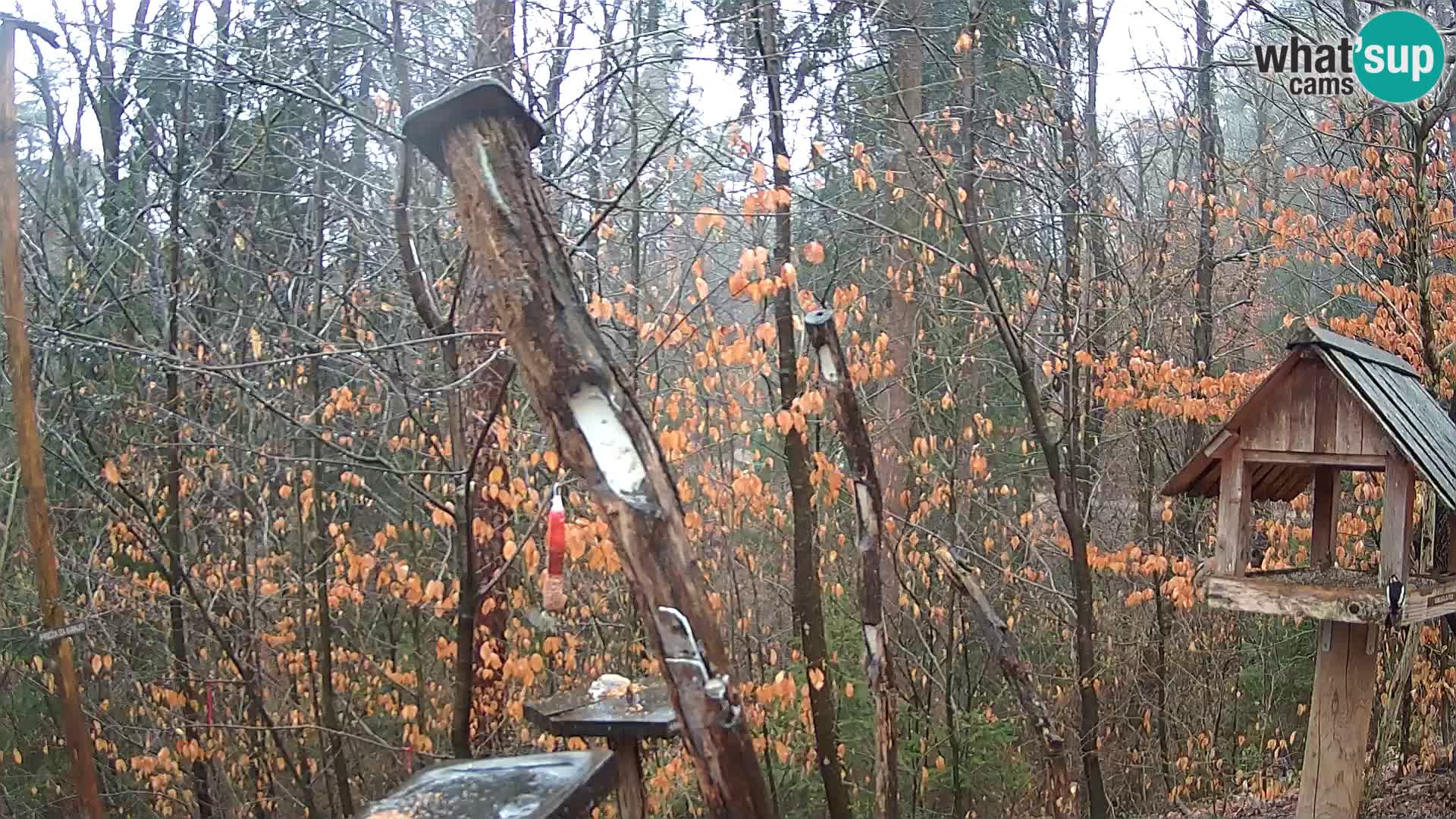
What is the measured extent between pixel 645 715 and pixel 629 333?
2851mm

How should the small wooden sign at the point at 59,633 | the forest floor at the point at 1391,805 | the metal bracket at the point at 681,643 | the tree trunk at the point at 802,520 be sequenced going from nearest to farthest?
1. the metal bracket at the point at 681,643
2. the small wooden sign at the point at 59,633
3. the forest floor at the point at 1391,805
4. the tree trunk at the point at 802,520

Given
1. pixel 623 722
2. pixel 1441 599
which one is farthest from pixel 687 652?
pixel 1441 599

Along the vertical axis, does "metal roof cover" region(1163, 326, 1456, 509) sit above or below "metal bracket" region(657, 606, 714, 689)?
above

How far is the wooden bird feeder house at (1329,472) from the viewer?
382 cm

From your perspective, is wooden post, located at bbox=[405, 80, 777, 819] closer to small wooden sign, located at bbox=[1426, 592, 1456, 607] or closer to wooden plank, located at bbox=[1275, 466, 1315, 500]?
small wooden sign, located at bbox=[1426, 592, 1456, 607]

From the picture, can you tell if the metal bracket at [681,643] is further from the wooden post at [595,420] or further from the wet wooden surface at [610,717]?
the wet wooden surface at [610,717]

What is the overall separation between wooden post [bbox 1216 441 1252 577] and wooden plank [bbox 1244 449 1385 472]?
50 mm

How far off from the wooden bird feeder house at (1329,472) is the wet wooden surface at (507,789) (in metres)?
2.77

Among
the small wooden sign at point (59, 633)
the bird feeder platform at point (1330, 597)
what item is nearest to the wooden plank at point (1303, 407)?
the bird feeder platform at point (1330, 597)

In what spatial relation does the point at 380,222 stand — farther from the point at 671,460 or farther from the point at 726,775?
the point at 726,775

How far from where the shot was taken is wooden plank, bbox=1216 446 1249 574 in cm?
417

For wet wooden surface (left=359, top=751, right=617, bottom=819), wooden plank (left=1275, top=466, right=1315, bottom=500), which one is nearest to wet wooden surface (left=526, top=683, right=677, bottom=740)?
wet wooden surface (left=359, top=751, right=617, bottom=819)

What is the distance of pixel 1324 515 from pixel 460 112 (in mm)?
4049

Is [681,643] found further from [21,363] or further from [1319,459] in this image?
[21,363]
